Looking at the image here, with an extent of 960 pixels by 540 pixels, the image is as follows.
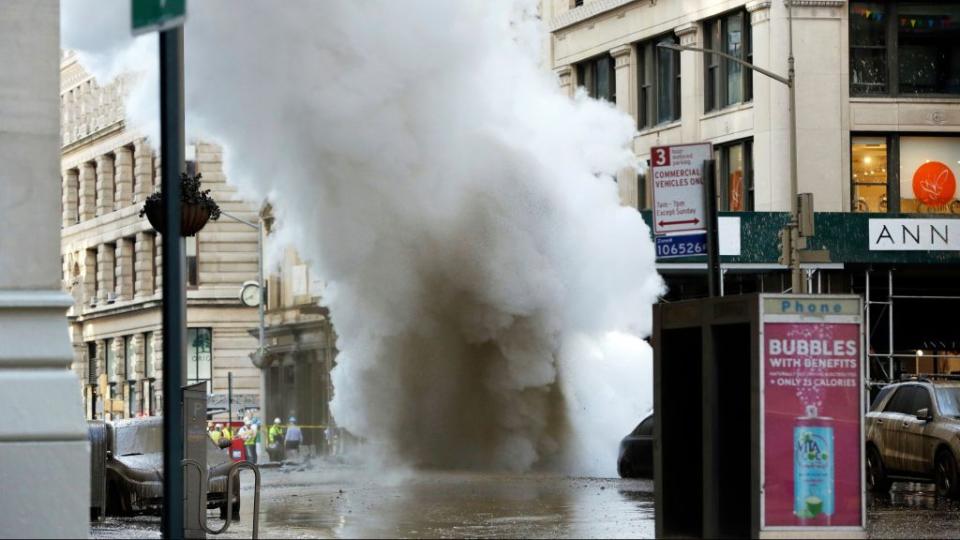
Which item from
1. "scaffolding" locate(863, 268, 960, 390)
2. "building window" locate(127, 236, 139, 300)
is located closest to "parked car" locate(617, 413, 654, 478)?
"scaffolding" locate(863, 268, 960, 390)

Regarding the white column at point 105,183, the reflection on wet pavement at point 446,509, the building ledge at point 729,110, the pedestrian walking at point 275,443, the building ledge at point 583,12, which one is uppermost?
the building ledge at point 583,12

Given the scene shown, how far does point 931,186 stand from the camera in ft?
145

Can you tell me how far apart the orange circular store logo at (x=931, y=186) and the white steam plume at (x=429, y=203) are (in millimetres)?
12709

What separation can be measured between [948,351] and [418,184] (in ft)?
60.1

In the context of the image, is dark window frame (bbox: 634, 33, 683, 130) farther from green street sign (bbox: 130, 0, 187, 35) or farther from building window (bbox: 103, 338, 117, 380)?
building window (bbox: 103, 338, 117, 380)

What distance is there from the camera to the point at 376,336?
32.6 m

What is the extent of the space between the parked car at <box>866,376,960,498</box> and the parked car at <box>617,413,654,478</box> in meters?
4.10

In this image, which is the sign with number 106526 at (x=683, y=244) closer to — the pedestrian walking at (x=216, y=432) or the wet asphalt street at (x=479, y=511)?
the wet asphalt street at (x=479, y=511)

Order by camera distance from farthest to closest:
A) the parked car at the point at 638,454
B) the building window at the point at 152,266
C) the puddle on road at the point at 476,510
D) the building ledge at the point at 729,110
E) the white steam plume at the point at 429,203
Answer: the building window at the point at 152,266
the building ledge at the point at 729,110
the white steam plume at the point at 429,203
the parked car at the point at 638,454
the puddle on road at the point at 476,510

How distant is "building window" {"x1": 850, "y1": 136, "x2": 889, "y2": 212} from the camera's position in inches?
1748

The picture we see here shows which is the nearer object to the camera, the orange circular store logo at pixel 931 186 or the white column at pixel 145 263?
the orange circular store logo at pixel 931 186

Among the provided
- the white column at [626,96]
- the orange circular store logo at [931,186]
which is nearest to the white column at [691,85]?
the white column at [626,96]

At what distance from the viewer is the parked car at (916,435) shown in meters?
23.0

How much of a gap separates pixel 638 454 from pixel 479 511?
28.5ft
